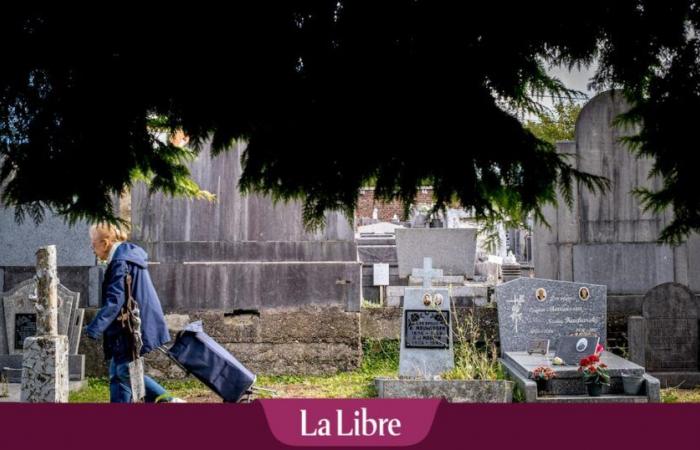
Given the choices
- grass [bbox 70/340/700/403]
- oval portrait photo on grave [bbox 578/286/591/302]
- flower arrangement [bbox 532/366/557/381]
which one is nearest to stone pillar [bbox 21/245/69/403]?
grass [bbox 70/340/700/403]

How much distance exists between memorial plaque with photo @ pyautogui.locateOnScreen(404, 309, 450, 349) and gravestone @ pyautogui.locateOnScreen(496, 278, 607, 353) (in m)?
0.60

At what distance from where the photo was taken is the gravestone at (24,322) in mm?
7074

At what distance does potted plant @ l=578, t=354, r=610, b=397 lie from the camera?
596 cm

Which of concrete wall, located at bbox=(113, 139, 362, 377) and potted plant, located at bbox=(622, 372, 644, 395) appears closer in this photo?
potted plant, located at bbox=(622, 372, 644, 395)

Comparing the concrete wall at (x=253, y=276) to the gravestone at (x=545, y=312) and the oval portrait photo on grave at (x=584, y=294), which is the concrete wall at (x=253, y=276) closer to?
the gravestone at (x=545, y=312)

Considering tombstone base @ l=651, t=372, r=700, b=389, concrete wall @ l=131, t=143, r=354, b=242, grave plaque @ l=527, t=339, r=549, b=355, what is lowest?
tombstone base @ l=651, t=372, r=700, b=389

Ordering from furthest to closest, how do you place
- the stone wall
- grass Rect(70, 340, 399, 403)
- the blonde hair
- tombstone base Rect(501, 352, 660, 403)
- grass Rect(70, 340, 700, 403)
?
the stone wall → grass Rect(70, 340, 399, 403) → grass Rect(70, 340, 700, 403) → tombstone base Rect(501, 352, 660, 403) → the blonde hair

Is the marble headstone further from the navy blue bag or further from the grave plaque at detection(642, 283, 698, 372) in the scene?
the grave plaque at detection(642, 283, 698, 372)

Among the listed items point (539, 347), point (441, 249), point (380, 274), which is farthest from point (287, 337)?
point (380, 274)

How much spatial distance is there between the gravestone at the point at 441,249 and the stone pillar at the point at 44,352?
5351 millimetres

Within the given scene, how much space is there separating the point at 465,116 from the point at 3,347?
637 centimetres

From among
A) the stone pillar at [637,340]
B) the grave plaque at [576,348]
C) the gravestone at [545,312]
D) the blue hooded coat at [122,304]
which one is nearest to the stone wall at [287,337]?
the gravestone at [545,312]

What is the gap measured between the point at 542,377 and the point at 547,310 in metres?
1.29

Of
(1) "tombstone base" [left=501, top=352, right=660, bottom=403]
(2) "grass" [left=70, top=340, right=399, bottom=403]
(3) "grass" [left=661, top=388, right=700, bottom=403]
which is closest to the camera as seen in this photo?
(1) "tombstone base" [left=501, top=352, right=660, bottom=403]
